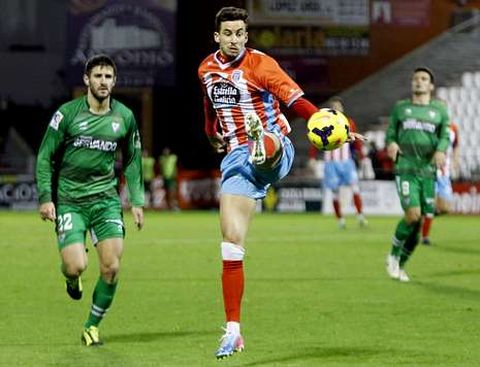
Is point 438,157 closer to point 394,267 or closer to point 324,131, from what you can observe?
point 394,267

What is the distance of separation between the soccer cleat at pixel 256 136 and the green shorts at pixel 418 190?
21.2 ft

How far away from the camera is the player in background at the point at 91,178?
35.0 feet

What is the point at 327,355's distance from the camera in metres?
10.2

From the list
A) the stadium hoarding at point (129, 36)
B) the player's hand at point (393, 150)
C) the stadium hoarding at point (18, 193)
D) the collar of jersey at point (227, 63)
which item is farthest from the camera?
the stadium hoarding at point (129, 36)

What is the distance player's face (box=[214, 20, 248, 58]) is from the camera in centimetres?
1009

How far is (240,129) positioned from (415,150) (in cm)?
657

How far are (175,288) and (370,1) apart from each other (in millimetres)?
32750

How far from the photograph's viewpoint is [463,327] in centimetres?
1195

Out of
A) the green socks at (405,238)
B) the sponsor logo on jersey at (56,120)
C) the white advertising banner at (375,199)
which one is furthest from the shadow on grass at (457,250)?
the white advertising banner at (375,199)

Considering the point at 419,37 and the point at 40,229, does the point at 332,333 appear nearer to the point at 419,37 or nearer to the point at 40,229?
the point at 40,229

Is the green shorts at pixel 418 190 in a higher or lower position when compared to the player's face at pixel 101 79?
lower

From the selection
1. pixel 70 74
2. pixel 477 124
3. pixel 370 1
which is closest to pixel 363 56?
pixel 370 1

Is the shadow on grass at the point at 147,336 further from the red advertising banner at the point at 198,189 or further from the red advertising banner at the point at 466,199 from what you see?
the red advertising banner at the point at 198,189

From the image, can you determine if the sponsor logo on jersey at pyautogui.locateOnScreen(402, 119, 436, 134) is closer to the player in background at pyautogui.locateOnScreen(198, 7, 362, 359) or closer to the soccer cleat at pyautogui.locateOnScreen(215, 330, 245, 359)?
the player in background at pyautogui.locateOnScreen(198, 7, 362, 359)
